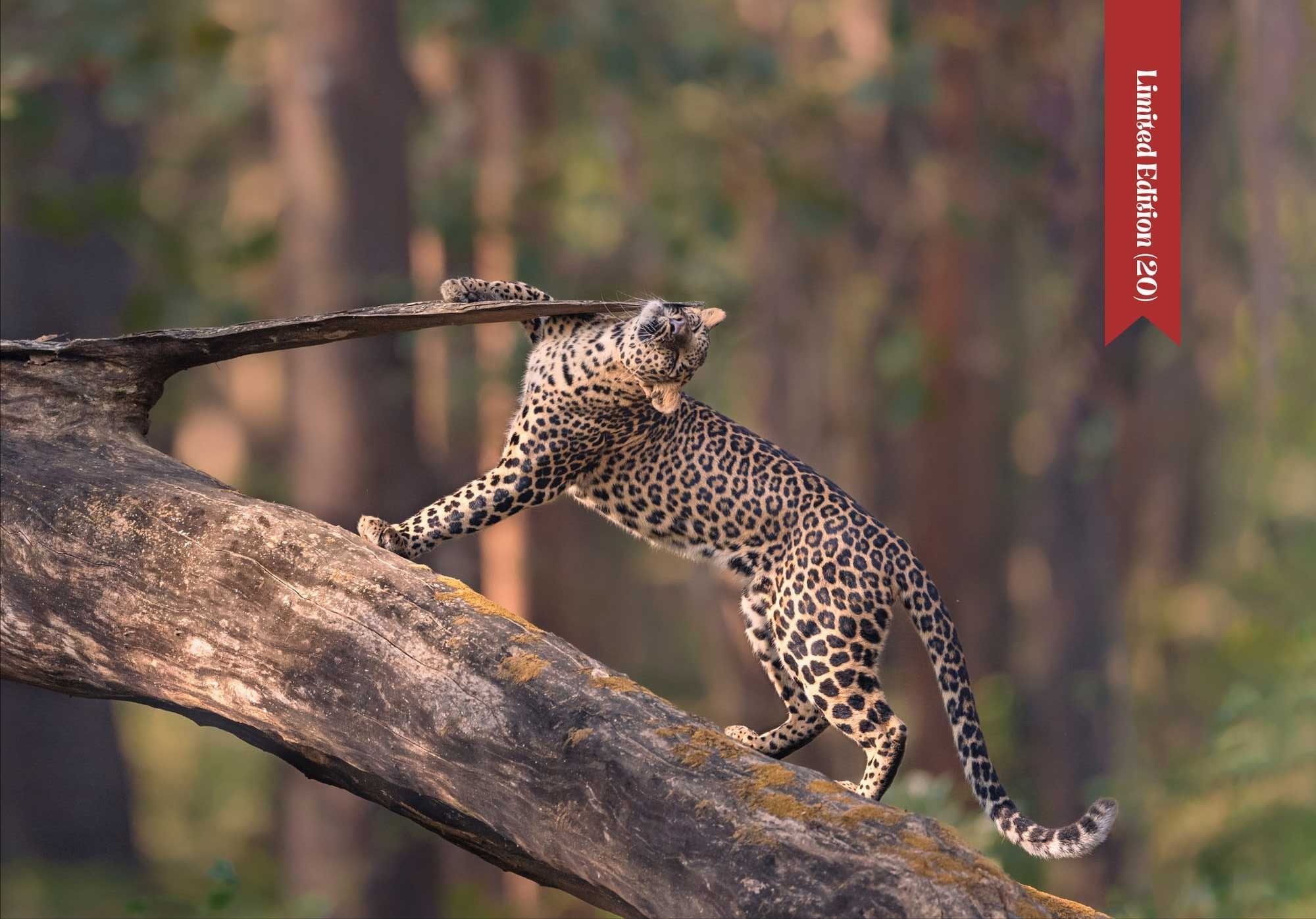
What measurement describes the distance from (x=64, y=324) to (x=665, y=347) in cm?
1751

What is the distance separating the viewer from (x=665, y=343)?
214 inches

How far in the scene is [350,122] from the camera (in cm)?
1597

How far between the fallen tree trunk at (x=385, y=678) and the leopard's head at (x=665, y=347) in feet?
0.84

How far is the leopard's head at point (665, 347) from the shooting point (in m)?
5.44

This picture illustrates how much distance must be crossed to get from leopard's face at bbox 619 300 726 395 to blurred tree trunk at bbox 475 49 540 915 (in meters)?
12.9

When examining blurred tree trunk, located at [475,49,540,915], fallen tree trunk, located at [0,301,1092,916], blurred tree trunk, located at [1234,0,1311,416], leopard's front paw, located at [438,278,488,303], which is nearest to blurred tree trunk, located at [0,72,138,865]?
blurred tree trunk, located at [475,49,540,915]

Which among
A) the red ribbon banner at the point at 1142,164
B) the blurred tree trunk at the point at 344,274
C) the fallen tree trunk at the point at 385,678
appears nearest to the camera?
the fallen tree trunk at the point at 385,678

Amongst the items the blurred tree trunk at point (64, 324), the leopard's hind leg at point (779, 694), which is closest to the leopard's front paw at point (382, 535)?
the leopard's hind leg at point (779, 694)

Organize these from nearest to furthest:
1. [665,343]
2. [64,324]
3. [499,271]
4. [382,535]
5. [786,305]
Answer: [665,343] < [382,535] < [499,271] < [64,324] < [786,305]

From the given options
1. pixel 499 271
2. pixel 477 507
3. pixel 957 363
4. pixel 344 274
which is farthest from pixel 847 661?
pixel 499 271

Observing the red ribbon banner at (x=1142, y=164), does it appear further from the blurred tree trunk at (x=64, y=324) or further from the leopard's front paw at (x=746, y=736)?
the blurred tree trunk at (x=64, y=324)

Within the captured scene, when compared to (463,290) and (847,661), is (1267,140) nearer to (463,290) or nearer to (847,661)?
Answer: (463,290)

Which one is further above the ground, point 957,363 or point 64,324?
point 957,363

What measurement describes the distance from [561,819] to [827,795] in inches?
34.4
